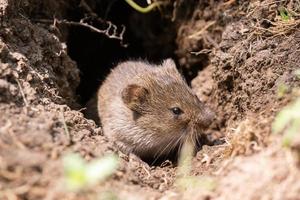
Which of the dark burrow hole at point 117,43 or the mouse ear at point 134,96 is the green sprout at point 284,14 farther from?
the dark burrow hole at point 117,43

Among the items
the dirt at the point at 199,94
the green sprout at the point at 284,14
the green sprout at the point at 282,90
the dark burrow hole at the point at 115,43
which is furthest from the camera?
the dark burrow hole at the point at 115,43

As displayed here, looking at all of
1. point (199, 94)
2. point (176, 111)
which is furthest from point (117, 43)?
point (176, 111)

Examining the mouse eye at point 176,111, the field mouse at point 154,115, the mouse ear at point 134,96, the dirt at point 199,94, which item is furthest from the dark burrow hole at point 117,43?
the mouse eye at point 176,111

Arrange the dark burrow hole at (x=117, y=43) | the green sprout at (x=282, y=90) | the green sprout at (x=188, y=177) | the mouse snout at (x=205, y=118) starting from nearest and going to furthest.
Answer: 1. the green sprout at (x=188, y=177)
2. the green sprout at (x=282, y=90)
3. the mouse snout at (x=205, y=118)
4. the dark burrow hole at (x=117, y=43)

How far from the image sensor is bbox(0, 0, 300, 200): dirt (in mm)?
3176

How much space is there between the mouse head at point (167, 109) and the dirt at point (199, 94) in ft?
1.12

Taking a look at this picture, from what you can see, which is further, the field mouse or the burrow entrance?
the burrow entrance

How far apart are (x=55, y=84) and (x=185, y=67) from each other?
9.54 feet

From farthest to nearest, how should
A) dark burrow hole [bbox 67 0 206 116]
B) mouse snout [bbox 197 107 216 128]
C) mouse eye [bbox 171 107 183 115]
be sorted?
dark burrow hole [bbox 67 0 206 116] → mouse eye [bbox 171 107 183 115] → mouse snout [bbox 197 107 216 128]

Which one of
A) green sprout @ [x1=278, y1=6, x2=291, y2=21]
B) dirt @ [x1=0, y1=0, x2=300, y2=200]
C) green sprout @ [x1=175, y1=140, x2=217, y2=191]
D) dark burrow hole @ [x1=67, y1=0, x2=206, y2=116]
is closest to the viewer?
dirt @ [x1=0, y1=0, x2=300, y2=200]

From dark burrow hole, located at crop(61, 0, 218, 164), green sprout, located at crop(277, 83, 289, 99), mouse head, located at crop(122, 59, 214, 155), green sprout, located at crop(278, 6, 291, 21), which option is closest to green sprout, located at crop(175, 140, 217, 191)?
mouse head, located at crop(122, 59, 214, 155)

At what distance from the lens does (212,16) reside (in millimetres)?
6727

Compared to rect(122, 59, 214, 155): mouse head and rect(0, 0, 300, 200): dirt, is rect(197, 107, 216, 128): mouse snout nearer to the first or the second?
rect(122, 59, 214, 155): mouse head

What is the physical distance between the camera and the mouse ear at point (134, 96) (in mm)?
5730
